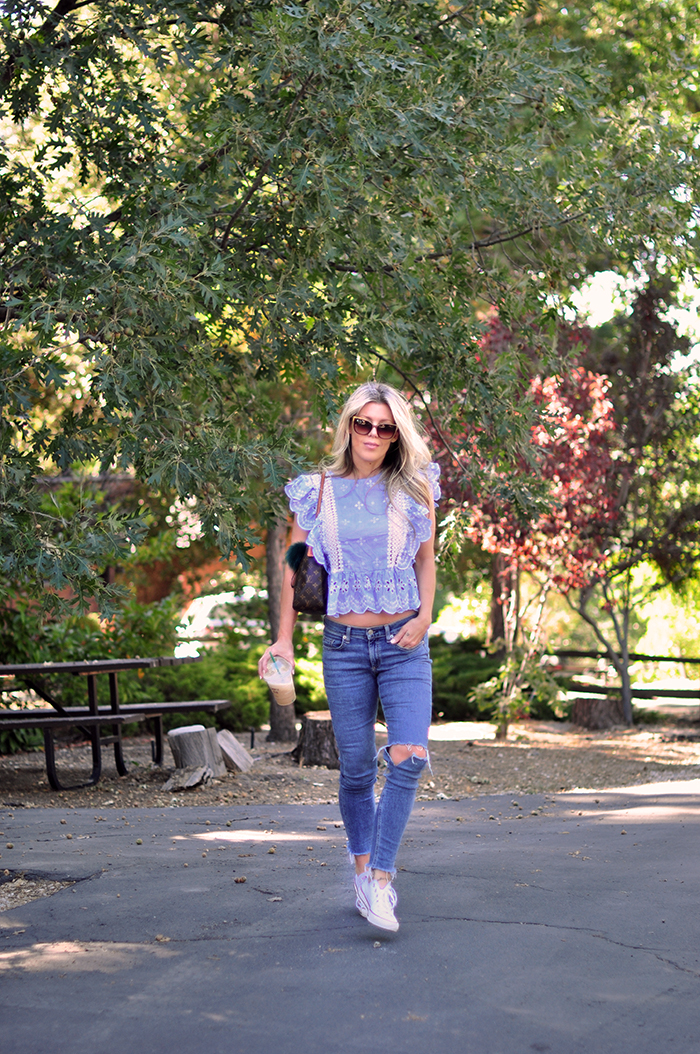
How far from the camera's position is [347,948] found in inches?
135

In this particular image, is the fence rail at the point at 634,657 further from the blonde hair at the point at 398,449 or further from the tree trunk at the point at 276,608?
the blonde hair at the point at 398,449

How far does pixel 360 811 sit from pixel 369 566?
2.88ft

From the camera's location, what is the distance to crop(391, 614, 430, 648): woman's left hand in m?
3.58

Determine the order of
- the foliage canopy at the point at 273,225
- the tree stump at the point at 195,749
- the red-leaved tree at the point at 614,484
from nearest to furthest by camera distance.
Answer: the foliage canopy at the point at 273,225 < the tree stump at the point at 195,749 < the red-leaved tree at the point at 614,484

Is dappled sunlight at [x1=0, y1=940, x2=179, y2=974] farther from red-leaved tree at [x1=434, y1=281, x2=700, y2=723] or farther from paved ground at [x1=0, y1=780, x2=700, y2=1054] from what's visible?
red-leaved tree at [x1=434, y1=281, x2=700, y2=723]

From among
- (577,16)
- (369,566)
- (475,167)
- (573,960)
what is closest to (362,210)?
(475,167)

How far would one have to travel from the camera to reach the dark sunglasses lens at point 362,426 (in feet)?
12.3

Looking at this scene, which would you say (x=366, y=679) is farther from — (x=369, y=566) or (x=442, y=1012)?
(x=442, y=1012)

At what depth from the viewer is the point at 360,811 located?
378 cm

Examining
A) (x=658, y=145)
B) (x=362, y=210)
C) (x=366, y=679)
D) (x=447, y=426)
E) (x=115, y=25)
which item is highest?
(x=115, y=25)

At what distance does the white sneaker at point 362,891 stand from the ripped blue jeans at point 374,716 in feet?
0.22

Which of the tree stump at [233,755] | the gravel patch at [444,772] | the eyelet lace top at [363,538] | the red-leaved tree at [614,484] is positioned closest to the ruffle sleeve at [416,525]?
the eyelet lace top at [363,538]

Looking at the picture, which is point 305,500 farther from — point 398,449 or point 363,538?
point 398,449

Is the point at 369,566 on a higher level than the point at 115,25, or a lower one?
A: lower
